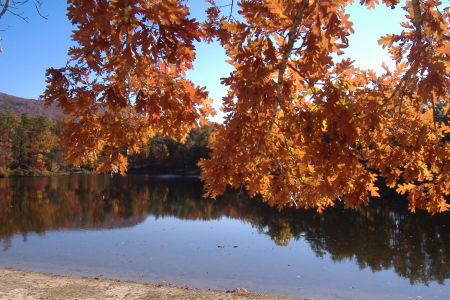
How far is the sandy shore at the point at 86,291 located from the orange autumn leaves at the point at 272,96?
5.38 m

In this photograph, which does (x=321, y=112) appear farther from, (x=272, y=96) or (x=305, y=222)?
(x=305, y=222)

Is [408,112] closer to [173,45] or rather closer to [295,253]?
[173,45]

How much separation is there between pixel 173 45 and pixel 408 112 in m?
2.01

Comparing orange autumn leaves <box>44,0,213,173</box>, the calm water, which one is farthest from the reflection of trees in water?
orange autumn leaves <box>44,0,213,173</box>

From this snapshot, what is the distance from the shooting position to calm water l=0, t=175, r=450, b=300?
368 inches

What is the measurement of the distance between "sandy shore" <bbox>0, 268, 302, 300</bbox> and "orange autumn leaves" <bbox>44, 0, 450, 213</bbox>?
212 inches

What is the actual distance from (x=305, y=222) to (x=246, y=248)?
492 centimetres

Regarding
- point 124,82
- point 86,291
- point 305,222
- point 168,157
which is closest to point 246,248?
point 305,222

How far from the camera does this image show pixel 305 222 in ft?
53.8

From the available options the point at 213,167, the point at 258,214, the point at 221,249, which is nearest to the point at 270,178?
the point at 213,167

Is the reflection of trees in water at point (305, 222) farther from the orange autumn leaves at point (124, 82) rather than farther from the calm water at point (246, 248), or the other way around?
the orange autumn leaves at point (124, 82)

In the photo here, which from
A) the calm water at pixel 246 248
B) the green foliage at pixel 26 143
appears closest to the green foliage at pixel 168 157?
the green foliage at pixel 26 143

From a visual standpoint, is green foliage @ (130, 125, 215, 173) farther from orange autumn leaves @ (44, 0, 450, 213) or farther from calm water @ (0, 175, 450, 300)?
orange autumn leaves @ (44, 0, 450, 213)

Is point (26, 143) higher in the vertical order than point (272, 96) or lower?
higher
